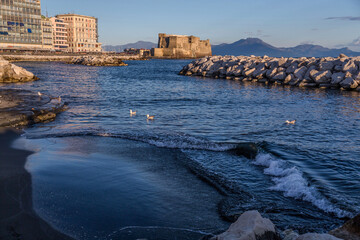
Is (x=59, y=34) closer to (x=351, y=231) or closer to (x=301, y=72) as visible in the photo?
Result: (x=301, y=72)

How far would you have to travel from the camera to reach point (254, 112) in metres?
16.5

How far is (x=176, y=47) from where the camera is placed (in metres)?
151

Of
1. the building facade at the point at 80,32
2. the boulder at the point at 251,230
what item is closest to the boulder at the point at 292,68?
the boulder at the point at 251,230

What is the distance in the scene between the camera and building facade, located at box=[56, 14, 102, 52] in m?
149

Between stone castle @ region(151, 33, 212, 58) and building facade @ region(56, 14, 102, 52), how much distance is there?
109 feet

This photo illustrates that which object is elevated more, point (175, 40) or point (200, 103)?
point (175, 40)

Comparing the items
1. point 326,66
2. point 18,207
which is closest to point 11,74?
point 18,207

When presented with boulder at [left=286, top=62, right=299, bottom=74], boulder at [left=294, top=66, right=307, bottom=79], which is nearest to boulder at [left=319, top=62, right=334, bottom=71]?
boulder at [left=294, top=66, right=307, bottom=79]

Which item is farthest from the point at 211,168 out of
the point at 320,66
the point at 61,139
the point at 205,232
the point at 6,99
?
the point at 320,66

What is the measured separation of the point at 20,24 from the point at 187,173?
422 ft

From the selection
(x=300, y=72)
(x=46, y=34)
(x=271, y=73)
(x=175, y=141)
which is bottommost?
(x=175, y=141)

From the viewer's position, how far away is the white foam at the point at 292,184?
230 inches

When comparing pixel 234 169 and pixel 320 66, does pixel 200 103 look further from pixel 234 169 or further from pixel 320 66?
pixel 320 66

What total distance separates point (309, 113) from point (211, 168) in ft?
35.2
